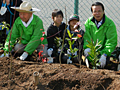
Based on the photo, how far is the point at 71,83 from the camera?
2252 mm

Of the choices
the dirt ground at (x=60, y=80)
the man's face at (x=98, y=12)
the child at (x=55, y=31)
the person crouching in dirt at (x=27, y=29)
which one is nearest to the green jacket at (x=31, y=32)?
the person crouching in dirt at (x=27, y=29)

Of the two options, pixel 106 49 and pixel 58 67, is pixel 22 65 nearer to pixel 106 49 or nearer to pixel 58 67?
pixel 58 67

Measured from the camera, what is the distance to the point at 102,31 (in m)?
3.15

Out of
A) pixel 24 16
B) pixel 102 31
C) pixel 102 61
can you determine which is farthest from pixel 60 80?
pixel 24 16

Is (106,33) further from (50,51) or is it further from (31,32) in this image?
(31,32)

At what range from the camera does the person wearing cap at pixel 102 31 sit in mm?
3033

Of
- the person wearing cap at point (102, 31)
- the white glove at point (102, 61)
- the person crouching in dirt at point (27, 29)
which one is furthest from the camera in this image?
the person crouching in dirt at point (27, 29)

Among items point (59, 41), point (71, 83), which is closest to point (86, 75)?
point (71, 83)

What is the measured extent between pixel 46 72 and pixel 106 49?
1158mm

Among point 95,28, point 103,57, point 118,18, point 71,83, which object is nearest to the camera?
point 71,83

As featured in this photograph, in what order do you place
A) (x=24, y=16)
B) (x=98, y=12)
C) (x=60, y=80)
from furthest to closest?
(x=24, y=16), (x=98, y=12), (x=60, y=80)

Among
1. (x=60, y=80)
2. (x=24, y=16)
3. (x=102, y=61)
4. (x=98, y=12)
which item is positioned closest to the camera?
(x=60, y=80)

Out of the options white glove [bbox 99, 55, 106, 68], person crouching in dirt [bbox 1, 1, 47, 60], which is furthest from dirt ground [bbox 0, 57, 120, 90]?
person crouching in dirt [bbox 1, 1, 47, 60]

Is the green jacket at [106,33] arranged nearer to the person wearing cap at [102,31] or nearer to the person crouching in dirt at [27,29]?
the person wearing cap at [102,31]
